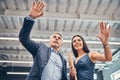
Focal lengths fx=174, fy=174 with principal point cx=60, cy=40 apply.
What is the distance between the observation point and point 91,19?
4.91 meters

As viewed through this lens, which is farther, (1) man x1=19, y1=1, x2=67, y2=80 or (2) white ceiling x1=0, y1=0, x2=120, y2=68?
(2) white ceiling x1=0, y1=0, x2=120, y2=68

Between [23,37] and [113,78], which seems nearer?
[23,37]

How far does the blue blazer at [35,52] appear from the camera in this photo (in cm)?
162

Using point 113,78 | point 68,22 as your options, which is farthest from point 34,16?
point 113,78

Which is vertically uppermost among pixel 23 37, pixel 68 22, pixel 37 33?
pixel 23 37

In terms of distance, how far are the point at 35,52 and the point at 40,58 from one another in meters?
0.11

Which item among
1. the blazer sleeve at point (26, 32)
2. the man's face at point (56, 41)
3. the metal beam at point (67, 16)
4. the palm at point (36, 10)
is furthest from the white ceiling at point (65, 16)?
the blazer sleeve at point (26, 32)

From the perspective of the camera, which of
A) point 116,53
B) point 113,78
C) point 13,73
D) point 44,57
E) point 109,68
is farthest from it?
point 13,73

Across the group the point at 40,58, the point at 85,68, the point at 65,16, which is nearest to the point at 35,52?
the point at 40,58

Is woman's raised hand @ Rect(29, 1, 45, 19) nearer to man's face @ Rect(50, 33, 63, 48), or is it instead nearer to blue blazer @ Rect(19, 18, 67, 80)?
blue blazer @ Rect(19, 18, 67, 80)

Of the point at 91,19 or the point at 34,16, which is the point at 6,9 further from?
the point at 34,16

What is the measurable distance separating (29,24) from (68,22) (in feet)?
12.7

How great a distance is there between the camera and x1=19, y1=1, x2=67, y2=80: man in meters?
1.63

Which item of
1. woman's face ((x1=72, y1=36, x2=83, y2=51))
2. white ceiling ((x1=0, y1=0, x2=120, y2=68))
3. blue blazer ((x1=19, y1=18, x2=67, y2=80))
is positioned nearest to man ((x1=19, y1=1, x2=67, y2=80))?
blue blazer ((x1=19, y1=18, x2=67, y2=80))
